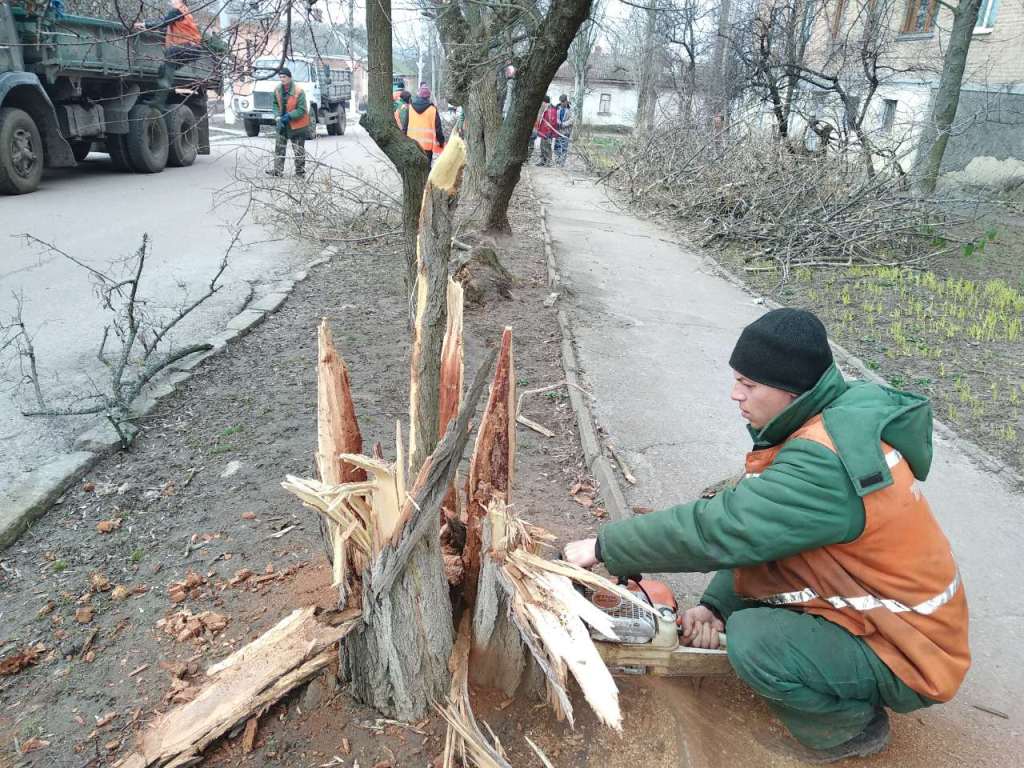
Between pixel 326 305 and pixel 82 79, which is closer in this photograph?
pixel 326 305

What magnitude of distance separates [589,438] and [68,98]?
11.4m

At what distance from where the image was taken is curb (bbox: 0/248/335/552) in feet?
11.2

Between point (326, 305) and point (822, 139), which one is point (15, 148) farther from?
point (822, 139)

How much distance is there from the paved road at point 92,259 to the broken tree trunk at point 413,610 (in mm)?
2542

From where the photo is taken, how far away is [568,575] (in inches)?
86.4

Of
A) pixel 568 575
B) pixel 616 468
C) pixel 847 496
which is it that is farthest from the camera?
pixel 616 468

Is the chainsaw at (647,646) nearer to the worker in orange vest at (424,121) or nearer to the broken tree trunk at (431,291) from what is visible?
the broken tree trunk at (431,291)

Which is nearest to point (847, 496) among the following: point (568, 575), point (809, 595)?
point (809, 595)

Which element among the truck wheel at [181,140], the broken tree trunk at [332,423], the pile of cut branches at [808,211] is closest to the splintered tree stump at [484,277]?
the pile of cut branches at [808,211]

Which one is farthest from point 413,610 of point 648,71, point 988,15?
point 648,71

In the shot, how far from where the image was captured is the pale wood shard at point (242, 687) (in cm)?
212

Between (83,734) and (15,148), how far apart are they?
10.9m

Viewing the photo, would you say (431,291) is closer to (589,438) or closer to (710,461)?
(589,438)

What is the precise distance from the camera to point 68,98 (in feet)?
38.7
